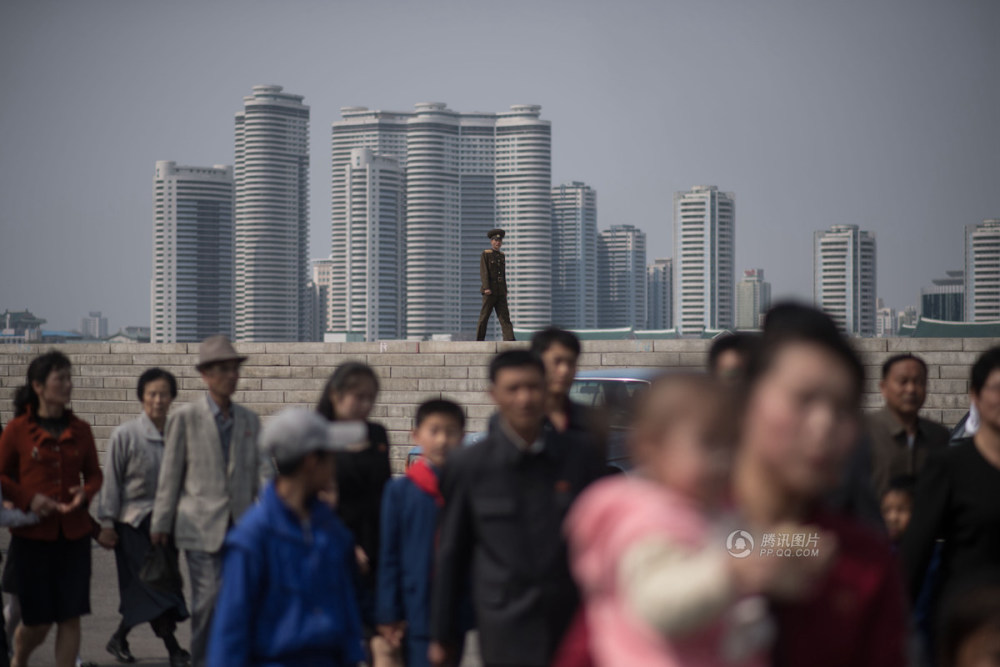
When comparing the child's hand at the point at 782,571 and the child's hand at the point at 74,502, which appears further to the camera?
the child's hand at the point at 74,502

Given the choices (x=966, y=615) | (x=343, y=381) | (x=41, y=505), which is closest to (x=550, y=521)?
(x=966, y=615)

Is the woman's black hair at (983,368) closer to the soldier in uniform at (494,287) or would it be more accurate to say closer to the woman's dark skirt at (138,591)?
the woman's dark skirt at (138,591)

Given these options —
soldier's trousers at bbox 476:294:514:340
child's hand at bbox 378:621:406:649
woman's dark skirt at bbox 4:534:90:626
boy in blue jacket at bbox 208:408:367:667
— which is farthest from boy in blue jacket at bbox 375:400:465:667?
soldier's trousers at bbox 476:294:514:340

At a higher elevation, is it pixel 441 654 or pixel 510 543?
pixel 510 543

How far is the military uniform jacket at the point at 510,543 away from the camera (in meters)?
3.22

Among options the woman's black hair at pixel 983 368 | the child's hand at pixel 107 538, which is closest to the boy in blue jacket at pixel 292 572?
the woman's black hair at pixel 983 368

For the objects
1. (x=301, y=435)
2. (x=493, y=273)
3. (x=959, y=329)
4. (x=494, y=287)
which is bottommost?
(x=301, y=435)

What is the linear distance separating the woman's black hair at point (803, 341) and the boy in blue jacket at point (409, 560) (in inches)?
109

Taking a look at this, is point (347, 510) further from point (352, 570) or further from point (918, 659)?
point (918, 659)

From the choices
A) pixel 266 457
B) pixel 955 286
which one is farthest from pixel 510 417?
pixel 955 286

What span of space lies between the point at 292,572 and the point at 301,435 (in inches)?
15.0

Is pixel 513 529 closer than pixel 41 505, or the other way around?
pixel 513 529

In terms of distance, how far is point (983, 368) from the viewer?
3.55 metres

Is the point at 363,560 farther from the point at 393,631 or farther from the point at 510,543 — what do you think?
the point at 510,543
